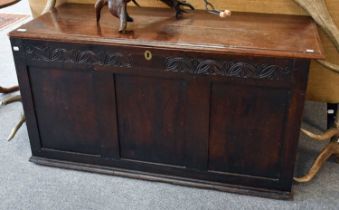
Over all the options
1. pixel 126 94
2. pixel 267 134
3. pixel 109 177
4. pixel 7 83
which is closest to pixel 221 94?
pixel 267 134

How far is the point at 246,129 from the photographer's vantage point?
1.88 metres

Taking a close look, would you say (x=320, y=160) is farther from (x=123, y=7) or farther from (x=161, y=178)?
(x=123, y=7)

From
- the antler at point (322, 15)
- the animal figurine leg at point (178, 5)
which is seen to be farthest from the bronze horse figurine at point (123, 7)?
the antler at point (322, 15)

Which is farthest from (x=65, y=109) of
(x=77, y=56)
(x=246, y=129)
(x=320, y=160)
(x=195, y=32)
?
(x=320, y=160)

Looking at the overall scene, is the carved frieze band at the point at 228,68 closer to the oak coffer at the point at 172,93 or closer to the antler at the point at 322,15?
the oak coffer at the point at 172,93

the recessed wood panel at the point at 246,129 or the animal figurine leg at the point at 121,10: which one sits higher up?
the animal figurine leg at the point at 121,10

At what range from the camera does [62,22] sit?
2.01 metres

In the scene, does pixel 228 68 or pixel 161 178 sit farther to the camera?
pixel 161 178

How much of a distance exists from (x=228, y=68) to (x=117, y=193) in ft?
2.73

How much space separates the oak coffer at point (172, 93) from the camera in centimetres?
175

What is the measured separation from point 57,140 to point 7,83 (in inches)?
46.5

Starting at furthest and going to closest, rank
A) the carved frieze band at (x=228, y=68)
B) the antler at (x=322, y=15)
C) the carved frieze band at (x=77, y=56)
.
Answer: the antler at (x=322, y=15) → the carved frieze band at (x=77, y=56) → the carved frieze band at (x=228, y=68)

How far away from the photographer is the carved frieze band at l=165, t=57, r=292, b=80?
1701mm

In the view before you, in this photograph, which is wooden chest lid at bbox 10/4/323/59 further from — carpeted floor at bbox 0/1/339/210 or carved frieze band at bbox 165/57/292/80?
carpeted floor at bbox 0/1/339/210
